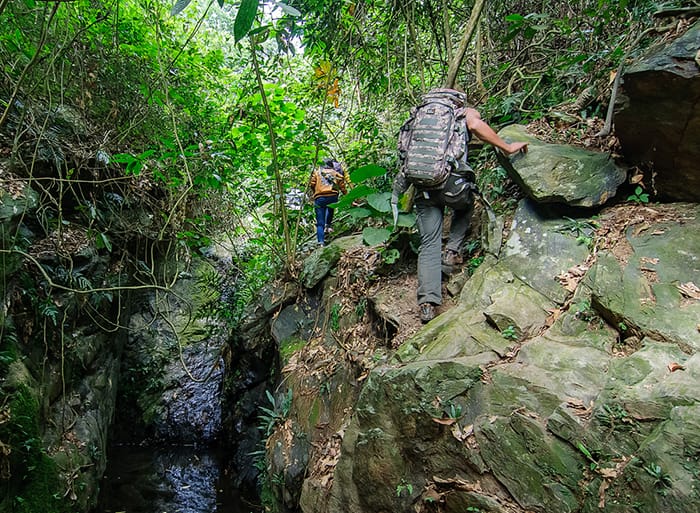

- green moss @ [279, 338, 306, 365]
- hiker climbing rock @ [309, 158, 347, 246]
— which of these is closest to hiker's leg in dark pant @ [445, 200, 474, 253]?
green moss @ [279, 338, 306, 365]

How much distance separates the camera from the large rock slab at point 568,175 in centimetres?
441

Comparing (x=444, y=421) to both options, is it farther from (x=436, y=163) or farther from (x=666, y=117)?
(x=666, y=117)

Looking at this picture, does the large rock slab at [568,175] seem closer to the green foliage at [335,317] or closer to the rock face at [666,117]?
the rock face at [666,117]

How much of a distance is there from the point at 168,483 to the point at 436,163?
27.7 ft

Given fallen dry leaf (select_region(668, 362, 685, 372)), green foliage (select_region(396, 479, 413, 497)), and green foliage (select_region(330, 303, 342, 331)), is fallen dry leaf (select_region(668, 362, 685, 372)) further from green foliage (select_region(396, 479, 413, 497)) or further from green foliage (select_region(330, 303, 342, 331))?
green foliage (select_region(330, 303, 342, 331))

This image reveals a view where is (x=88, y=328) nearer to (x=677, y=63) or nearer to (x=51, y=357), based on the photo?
(x=51, y=357)

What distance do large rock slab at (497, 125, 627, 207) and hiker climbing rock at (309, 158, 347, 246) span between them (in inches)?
148

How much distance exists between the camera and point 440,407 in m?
3.62

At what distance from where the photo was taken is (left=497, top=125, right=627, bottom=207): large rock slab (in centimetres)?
441

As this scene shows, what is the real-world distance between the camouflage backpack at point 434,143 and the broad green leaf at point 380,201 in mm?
743

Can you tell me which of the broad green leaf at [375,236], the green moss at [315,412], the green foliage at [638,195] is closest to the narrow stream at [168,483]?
the green moss at [315,412]

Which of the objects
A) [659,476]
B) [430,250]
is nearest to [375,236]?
[430,250]

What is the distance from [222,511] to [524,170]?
7.60m

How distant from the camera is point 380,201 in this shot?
548cm
